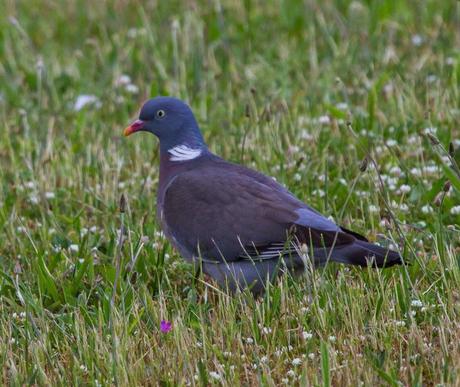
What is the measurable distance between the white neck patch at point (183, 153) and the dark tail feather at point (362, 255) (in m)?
1.07

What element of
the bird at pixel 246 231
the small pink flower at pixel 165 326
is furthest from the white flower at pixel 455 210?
the small pink flower at pixel 165 326

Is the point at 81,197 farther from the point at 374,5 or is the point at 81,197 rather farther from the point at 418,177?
the point at 374,5

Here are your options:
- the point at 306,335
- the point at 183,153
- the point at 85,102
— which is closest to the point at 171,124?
the point at 183,153

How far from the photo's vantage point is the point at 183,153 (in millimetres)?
5777

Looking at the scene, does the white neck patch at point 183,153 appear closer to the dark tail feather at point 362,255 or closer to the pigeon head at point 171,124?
the pigeon head at point 171,124

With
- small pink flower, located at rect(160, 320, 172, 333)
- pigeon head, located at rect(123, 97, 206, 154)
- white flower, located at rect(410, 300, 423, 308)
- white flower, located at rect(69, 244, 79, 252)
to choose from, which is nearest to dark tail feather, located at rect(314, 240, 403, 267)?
white flower, located at rect(410, 300, 423, 308)

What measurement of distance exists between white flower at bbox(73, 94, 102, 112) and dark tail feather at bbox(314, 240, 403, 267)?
3424 millimetres

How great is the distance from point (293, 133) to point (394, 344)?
2720mm

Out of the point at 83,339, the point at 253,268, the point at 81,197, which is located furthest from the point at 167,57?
the point at 83,339

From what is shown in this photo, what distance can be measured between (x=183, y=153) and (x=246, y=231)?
87 centimetres

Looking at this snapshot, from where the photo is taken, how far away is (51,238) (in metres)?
5.95

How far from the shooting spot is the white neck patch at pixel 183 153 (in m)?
5.74

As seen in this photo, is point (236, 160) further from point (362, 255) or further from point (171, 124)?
point (362, 255)

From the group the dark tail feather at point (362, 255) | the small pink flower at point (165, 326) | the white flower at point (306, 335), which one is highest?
the dark tail feather at point (362, 255)
